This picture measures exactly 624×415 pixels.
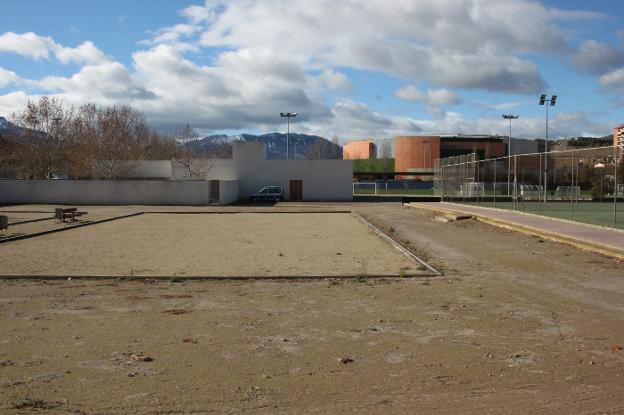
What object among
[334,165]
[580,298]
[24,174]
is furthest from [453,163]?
[24,174]

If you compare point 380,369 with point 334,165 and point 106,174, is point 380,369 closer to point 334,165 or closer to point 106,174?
point 334,165

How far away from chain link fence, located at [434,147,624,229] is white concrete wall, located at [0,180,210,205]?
68.7 feet

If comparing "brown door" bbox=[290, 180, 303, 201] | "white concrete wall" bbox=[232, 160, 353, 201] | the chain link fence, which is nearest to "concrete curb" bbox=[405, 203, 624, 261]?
the chain link fence

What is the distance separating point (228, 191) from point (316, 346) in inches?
1811

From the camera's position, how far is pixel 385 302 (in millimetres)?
9453

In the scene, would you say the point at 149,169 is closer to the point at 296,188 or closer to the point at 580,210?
the point at 296,188

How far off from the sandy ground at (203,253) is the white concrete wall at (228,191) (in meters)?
25.0

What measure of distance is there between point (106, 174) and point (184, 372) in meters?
56.0

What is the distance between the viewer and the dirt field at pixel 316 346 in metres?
5.18

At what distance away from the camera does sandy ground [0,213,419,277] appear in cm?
1289

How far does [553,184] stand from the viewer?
104 ft

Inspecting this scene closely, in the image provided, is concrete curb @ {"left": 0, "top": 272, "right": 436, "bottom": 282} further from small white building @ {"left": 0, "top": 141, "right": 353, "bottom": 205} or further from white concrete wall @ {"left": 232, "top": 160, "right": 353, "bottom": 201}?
white concrete wall @ {"left": 232, "top": 160, "right": 353, "bottom": 201}

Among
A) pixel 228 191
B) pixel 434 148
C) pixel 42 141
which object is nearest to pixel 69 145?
pixel 42 141

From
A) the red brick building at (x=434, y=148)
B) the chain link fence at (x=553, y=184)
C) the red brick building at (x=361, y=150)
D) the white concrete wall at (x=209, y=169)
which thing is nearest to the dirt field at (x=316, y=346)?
the chain link fence at (x=553, y=184)
